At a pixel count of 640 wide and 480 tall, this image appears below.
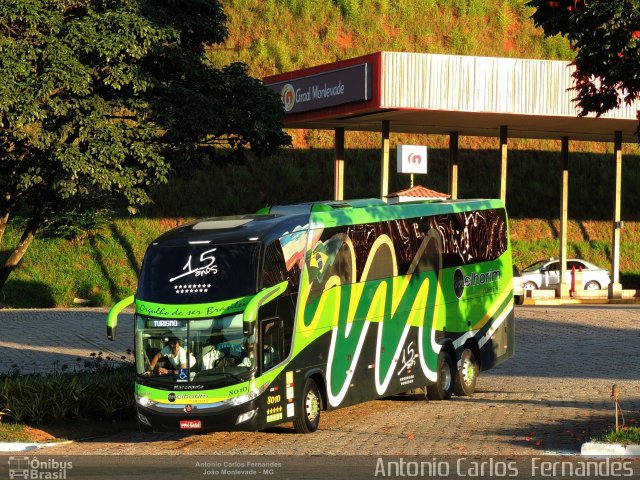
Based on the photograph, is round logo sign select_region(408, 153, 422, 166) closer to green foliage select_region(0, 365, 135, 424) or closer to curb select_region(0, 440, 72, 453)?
green foliage select_region(0, 365, 135, 424)

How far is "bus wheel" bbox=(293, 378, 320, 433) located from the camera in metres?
17.8

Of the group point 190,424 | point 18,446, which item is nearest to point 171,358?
point 190,424

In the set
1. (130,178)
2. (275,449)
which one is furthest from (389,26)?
(275,449)

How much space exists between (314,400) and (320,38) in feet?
165

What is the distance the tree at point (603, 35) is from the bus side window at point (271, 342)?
5.67 meters

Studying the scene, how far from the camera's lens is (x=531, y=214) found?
57094 mm

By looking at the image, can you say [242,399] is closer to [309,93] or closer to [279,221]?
[279,221]

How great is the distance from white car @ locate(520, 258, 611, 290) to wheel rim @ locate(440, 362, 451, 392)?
26.5 metres

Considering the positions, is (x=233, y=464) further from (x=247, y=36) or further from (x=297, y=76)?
(x=247, y=36)

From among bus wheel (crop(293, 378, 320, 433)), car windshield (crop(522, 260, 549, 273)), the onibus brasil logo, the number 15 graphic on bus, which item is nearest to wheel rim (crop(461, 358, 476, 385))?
bus wheel (crop(293, 378, 320, 433))

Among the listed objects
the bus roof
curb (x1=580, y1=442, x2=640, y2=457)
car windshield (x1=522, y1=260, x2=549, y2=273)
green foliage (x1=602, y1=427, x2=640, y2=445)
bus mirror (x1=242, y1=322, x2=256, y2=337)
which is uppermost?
the bus roof

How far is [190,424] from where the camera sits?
665 inches

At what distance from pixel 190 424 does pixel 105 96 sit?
27.3ft

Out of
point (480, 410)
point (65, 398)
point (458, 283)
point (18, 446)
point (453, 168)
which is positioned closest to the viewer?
point (18, 446)
